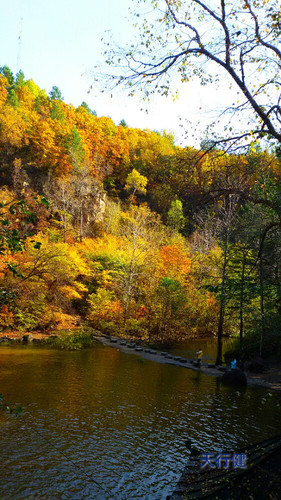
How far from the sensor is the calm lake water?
7.56 meters

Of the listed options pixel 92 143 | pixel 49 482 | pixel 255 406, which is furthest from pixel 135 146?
pixel 49 482

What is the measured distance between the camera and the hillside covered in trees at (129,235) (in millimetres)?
6773

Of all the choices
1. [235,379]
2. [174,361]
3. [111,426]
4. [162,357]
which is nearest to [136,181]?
[162,357]

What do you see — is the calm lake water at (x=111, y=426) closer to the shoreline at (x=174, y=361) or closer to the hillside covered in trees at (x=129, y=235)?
the shoreline at (x=174, y=361)

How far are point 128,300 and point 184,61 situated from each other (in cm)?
2634

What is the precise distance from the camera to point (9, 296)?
171 inches

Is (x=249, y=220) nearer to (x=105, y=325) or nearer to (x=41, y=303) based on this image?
(x=105, y=325)

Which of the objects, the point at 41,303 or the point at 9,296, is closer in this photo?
the point at 9,296

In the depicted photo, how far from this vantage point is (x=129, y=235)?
36125mm

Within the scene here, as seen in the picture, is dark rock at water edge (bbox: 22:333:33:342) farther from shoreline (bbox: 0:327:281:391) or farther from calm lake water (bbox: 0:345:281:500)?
calm lake water (bbox: 0:345:281:500)

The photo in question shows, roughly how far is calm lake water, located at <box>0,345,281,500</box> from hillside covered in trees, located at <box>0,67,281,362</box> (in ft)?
13.5

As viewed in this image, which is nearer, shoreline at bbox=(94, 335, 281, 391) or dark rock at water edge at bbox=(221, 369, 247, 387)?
dark rock at water edge at bbox=(221, 369, 247, 387)

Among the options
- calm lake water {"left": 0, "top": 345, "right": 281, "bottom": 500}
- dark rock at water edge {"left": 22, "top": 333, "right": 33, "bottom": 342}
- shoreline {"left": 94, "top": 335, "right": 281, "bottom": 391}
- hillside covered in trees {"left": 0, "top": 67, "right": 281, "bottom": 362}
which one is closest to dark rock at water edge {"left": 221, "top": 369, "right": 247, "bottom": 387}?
calm lake water {"left": 0, "top": 345, "right": 281, "bottom": 500}

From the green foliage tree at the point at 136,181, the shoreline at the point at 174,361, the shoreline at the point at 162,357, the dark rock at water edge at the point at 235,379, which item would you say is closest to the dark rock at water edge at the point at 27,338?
the shoreline at the point at 162,357
